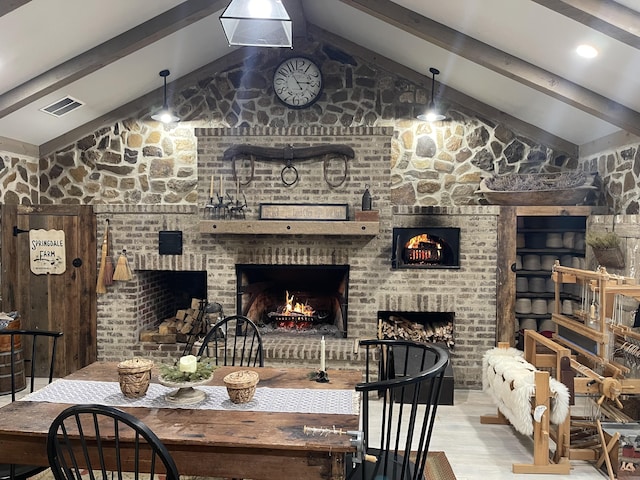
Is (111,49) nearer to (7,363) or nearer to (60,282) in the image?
(60,282)

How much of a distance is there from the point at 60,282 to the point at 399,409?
3.70m

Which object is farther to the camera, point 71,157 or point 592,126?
point 71,157

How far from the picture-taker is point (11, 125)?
4582mm

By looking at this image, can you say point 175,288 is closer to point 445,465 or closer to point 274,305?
point 274,305

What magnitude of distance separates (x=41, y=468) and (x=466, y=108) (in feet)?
15.7

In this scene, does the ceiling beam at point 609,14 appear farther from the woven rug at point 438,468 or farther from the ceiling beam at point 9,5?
the ceiling beam at point 9,5

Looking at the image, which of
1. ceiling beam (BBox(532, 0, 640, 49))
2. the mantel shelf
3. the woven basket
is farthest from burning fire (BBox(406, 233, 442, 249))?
ceiling beam (BBox(532, 0, 640, 49))

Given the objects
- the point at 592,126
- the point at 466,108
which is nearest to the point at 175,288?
the point at 466,108

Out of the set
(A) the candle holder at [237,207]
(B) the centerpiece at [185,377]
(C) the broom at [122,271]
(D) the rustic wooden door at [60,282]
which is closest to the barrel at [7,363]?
(D) the rustic wooden door at [60,282]

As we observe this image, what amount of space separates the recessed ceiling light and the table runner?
108 inches

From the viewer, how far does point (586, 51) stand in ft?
10.8

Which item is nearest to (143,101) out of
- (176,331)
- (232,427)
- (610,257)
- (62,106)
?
(62,106)

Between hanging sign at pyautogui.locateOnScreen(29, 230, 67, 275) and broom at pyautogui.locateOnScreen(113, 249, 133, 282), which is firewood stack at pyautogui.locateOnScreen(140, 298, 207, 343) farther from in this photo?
hanging sign at pyautogui.locateOnScreen(29, 230, 67, 275)

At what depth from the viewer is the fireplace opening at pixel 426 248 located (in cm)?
466
